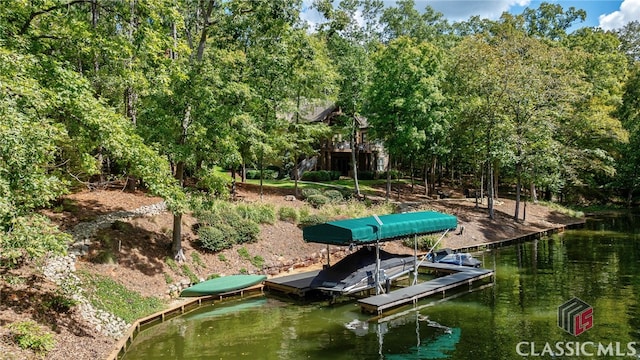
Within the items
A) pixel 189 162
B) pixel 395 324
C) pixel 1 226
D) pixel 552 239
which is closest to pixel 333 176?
pixel 552 239

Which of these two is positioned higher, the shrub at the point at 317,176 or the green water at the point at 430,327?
the shrub at the point at 317,176

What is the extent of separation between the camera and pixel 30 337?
1127cm

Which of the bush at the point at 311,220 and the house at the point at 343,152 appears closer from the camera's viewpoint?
the bush at the point at 311,220

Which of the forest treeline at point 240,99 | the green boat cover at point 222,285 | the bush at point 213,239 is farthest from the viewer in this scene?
the bush at point 213,239

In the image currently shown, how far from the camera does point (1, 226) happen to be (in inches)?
388

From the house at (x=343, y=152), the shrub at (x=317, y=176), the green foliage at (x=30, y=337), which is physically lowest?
the green foliage at (x=30, y=337)

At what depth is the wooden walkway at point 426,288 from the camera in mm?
17094

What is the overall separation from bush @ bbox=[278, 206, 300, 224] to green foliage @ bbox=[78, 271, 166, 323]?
36.4 feet

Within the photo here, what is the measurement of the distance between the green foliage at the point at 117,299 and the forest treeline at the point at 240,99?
2.91 meters

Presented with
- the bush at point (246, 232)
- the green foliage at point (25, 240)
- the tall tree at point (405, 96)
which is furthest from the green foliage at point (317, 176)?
the green foliage at point (25, 240)

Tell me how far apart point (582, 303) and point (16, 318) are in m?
19.6

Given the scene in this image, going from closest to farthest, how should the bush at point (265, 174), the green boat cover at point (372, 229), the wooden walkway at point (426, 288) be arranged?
the wooden walkway at point (426, 288) < the green boat cover at point (372, 229) < the bush at point (265, 174)

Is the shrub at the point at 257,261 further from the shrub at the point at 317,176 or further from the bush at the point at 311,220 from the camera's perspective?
the shrub at the point at 317,176

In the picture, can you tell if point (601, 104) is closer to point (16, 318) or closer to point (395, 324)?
point (395, 324)
